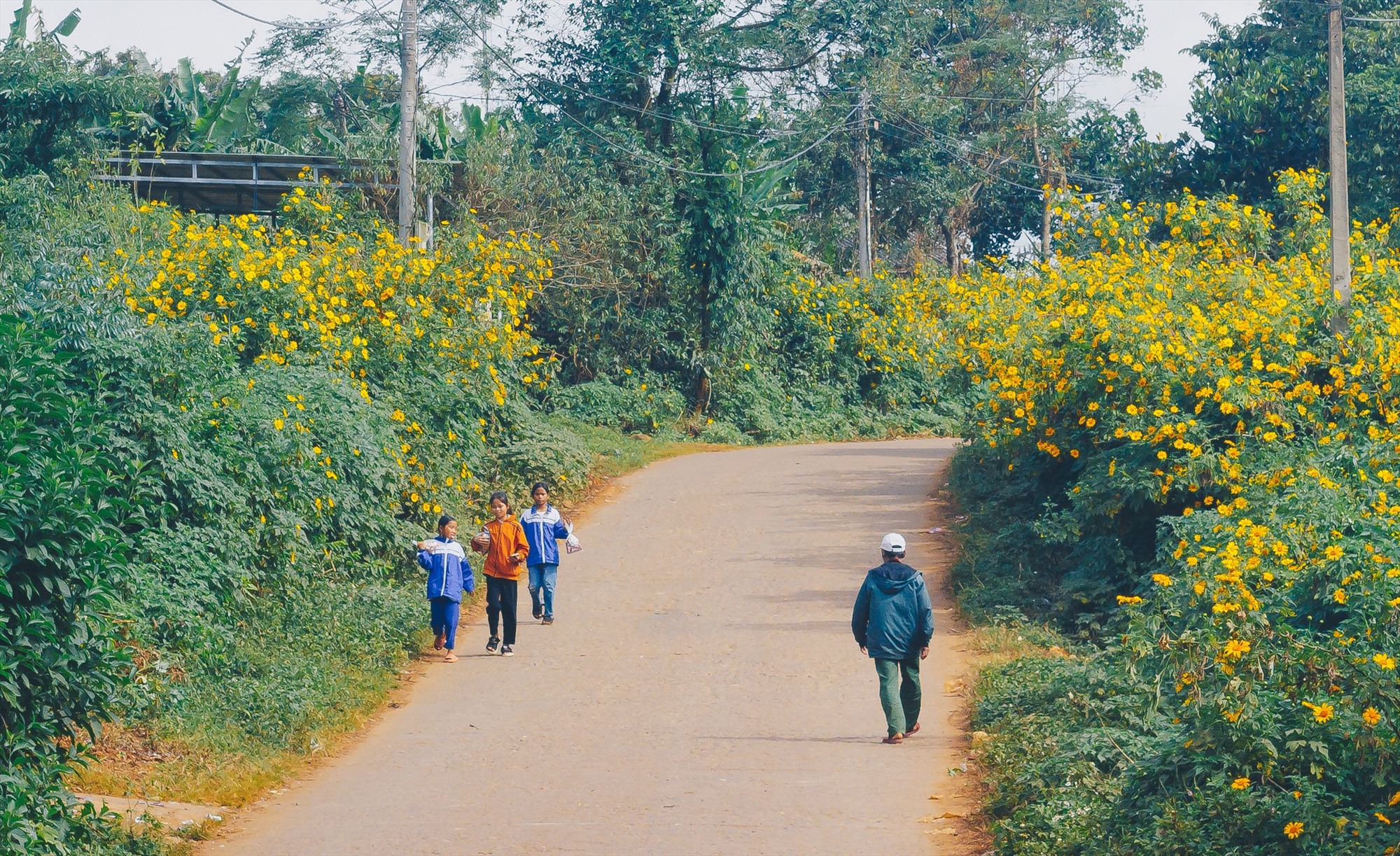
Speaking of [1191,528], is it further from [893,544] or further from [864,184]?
[864,184]

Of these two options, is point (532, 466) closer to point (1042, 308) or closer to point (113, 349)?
point (1042, 308)

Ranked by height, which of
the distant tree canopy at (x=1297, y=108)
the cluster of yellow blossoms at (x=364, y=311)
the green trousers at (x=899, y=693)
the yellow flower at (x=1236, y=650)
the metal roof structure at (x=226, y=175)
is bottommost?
the green trousers at (x=899, y=693)

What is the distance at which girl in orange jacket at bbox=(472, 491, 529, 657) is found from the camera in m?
12.5

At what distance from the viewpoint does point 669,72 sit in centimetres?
2973

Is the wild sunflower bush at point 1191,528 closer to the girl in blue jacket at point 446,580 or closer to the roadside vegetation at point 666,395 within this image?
the roadside vegetation at point 666,395

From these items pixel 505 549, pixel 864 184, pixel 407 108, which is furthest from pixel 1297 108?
pixel 505 549

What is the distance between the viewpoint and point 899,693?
32.3ft

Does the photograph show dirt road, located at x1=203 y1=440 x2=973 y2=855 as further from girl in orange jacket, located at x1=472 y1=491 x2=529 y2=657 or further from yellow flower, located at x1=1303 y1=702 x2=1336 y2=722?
yellow flower, located at x1=1303 y1=702 x2=1336 y2=722

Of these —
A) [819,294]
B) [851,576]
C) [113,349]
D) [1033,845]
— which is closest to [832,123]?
[819,294]

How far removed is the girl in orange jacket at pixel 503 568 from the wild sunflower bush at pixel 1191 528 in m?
4.20

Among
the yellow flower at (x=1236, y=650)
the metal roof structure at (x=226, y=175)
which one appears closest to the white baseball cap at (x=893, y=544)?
the yellow flower at (x=1236, y=650)

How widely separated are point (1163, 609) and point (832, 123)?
2971 cm

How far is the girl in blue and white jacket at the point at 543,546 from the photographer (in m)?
13.5

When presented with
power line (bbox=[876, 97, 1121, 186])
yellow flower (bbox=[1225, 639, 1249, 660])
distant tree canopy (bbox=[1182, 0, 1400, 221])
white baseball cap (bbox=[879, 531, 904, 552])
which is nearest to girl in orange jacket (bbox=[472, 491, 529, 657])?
white baseball cap (bbox=[879, 531, 904, 552])
